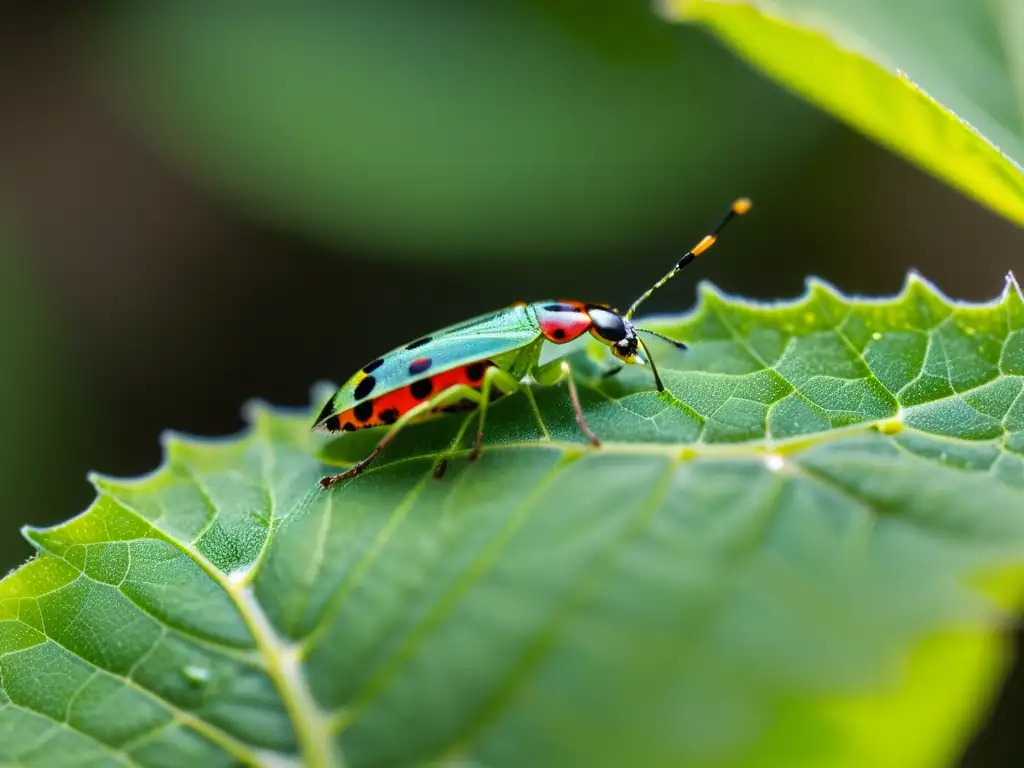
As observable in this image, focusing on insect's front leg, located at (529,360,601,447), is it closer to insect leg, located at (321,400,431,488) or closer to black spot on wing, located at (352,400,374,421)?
insect leg, located at (321,400,431,488)

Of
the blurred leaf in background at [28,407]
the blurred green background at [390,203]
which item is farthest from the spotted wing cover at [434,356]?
the blurred leaf in background at [28,407]

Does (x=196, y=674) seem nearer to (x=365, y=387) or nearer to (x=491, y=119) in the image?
(x=365, y=387)

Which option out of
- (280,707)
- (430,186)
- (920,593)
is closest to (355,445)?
(280,707)

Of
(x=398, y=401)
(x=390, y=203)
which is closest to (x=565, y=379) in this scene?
(x=398, y=401)

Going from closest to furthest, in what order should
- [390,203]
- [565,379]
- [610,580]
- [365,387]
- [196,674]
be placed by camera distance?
[610,580] → [196,674] → [565,379] → [365,387] → [390,203]

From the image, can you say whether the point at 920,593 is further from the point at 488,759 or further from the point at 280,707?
the point at 280,707
